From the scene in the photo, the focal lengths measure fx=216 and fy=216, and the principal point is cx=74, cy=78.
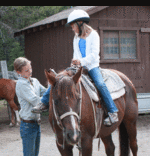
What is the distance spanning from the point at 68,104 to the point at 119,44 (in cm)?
718

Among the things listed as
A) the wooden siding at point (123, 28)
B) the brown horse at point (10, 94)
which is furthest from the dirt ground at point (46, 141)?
the wooden siding at point (123, 28)

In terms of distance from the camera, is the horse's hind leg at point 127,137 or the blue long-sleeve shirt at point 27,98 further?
the horse's hind leg at point 127,137

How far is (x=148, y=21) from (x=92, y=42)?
7.28 metres

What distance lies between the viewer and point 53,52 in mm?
10453

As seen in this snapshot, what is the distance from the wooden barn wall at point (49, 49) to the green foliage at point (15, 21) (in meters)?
2.51

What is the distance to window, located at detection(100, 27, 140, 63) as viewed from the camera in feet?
28.8

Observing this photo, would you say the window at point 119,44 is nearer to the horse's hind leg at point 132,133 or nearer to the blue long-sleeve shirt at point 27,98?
the horse's hind leg at point 132,133

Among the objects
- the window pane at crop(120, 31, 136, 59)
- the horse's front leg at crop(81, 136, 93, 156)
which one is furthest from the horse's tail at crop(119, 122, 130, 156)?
the window pane at crop(120, 31, 136, 59)

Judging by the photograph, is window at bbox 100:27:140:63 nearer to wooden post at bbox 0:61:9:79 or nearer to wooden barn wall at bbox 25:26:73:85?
wooden barn wall at bbox 25:26:73:85

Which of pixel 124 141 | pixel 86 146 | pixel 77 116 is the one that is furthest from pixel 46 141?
pixel 77 116

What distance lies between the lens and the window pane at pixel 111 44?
8797 millimetres

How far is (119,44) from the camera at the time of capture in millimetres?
8852

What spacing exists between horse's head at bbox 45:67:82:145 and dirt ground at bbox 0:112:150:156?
2.82m
